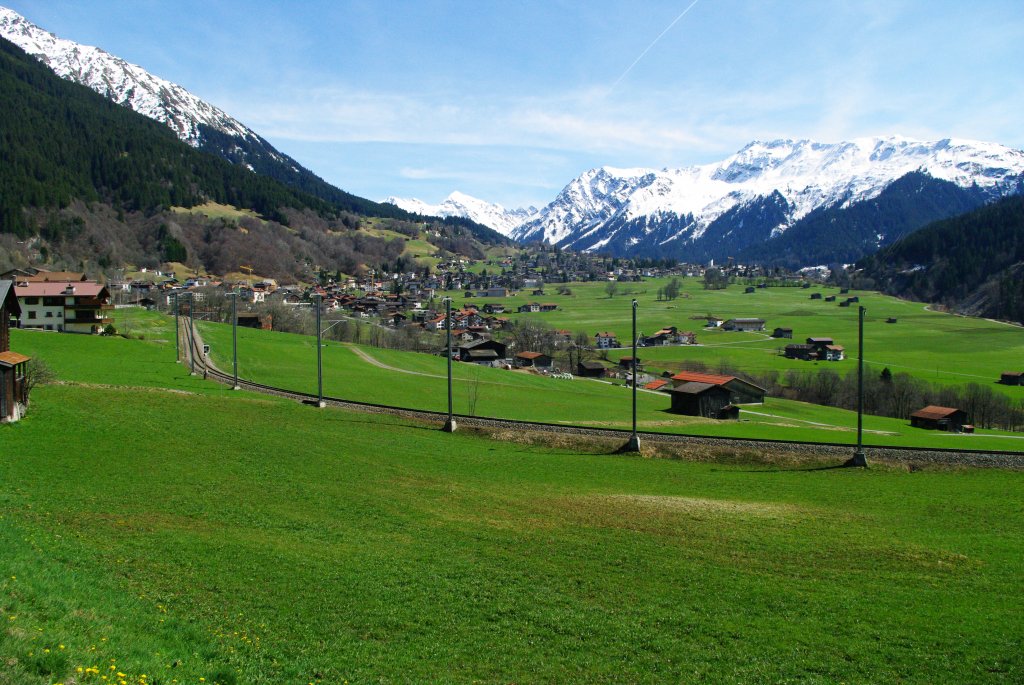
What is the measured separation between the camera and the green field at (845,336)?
358 feet

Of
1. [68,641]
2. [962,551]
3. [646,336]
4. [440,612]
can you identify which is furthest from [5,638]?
[646,336]

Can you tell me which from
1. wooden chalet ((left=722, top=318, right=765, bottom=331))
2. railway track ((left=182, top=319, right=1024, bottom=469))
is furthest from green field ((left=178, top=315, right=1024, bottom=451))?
wooden chalet ((left=722, top=318, right=765, bottom=331))

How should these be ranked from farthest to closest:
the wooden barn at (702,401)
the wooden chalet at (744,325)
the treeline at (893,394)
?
the wooden chalet at (744,325)
the treeline at (893,394)
the wooden barn at (702,401)

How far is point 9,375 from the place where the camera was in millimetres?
29094

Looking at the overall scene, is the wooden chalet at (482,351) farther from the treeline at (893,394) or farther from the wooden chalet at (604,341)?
the treeline at (893,394)

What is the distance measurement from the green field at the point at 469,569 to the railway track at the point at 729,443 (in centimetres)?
232

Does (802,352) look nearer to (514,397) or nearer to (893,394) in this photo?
(893,394)

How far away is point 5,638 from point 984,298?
212 metres

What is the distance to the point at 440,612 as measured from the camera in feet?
48.6

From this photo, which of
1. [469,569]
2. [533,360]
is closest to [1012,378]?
[533,360]

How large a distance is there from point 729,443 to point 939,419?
39037mm

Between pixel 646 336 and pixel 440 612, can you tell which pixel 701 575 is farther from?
pixel 646 336

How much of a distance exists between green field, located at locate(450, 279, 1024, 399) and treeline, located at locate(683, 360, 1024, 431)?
6.29m

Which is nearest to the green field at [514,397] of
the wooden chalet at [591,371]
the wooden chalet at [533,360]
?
the wooden chalet at [591,371]
